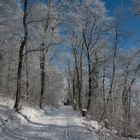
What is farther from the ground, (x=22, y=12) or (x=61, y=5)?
(x=61, y=5)

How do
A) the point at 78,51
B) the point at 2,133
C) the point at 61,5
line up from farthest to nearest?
the point at 78,51, the point at 61,5, the point at 2,133

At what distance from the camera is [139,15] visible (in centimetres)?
1389

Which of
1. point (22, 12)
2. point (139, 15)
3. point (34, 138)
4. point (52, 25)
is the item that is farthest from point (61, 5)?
point (34, 138)

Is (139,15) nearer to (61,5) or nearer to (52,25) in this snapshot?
(61,5)

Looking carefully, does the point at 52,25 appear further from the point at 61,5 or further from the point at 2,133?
the point at 2,133

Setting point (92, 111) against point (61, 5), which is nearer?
point (61, 5)

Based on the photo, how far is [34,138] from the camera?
1018 centimetres

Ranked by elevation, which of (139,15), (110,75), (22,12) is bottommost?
(110,75)

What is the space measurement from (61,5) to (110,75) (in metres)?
8.95

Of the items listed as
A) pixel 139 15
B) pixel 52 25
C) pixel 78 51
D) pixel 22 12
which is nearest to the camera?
pixel 139 15

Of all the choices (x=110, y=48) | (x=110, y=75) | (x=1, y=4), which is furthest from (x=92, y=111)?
(x=1, y=4)

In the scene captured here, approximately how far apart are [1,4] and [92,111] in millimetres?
16168

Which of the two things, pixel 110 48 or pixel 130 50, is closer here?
pixel 110 48

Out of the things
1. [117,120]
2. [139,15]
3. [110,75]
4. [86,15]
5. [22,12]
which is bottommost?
[117,120]
